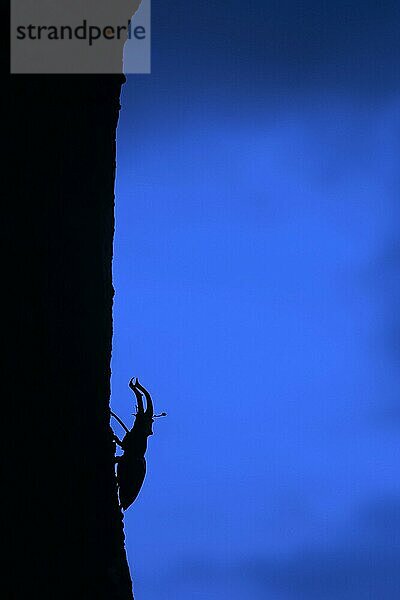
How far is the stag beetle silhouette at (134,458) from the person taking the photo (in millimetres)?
6949

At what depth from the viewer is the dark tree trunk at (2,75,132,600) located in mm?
4266

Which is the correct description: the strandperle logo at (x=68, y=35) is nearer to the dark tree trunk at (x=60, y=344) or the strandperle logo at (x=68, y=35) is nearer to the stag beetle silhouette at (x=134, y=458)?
the dark tree trunk at (x=60, y=344)

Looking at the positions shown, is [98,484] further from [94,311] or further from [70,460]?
[94,311]

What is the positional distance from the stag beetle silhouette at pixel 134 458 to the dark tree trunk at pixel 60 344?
1.55 meters

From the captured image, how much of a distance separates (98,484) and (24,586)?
3.34ft

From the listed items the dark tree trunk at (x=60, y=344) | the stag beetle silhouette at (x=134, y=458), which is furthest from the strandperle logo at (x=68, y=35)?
the stag beetle silhouette at (x=134, y=458)

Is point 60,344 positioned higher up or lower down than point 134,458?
higher up

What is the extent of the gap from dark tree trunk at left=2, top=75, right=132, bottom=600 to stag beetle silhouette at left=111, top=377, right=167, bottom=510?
1.55 m

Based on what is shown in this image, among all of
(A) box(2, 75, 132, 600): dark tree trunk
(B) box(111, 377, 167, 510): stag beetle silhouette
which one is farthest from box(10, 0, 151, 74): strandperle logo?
(B) box(111, 377, 167, 510): stag beetle silhouette

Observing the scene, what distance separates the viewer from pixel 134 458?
23.8ft

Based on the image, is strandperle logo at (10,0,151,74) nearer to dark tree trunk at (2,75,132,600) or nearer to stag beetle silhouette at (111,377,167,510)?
dark tree trunk at (2,75,132,600)

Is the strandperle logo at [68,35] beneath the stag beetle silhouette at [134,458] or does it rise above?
above

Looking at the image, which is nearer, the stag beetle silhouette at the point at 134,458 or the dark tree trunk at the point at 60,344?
the dark tree trunk at the point at 60,344

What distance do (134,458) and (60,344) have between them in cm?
299
